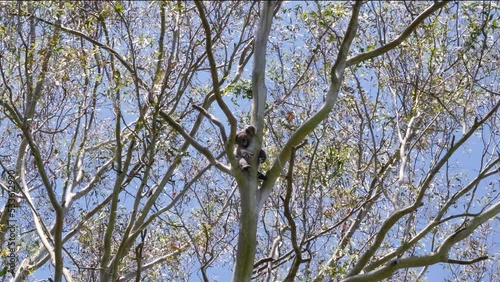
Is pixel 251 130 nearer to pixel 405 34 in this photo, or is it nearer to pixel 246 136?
pixel 246 136

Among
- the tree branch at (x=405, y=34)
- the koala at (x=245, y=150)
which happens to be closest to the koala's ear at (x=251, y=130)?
the koala at (x=245, y=150)

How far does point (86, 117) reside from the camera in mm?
10562

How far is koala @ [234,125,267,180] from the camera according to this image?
7.00 metres

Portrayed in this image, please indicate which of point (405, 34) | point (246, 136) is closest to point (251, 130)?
point (246, 136)

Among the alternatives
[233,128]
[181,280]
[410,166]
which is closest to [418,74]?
[410,166]

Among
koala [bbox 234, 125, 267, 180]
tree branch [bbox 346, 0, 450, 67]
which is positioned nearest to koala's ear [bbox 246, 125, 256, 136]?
koala [bbox 234, 125, 267, 180]

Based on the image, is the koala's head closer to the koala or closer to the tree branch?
the koala

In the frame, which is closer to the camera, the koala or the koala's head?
the koala

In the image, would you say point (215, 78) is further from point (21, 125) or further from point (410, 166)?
point (410, 166)

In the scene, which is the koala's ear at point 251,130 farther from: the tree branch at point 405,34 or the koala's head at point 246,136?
the tree branch at point 405,34

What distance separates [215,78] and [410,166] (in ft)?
15.9

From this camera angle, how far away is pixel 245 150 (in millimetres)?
7070

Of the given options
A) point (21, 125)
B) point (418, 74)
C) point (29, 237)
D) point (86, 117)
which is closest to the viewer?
point (21, 125)

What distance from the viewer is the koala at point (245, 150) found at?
23.0ft
